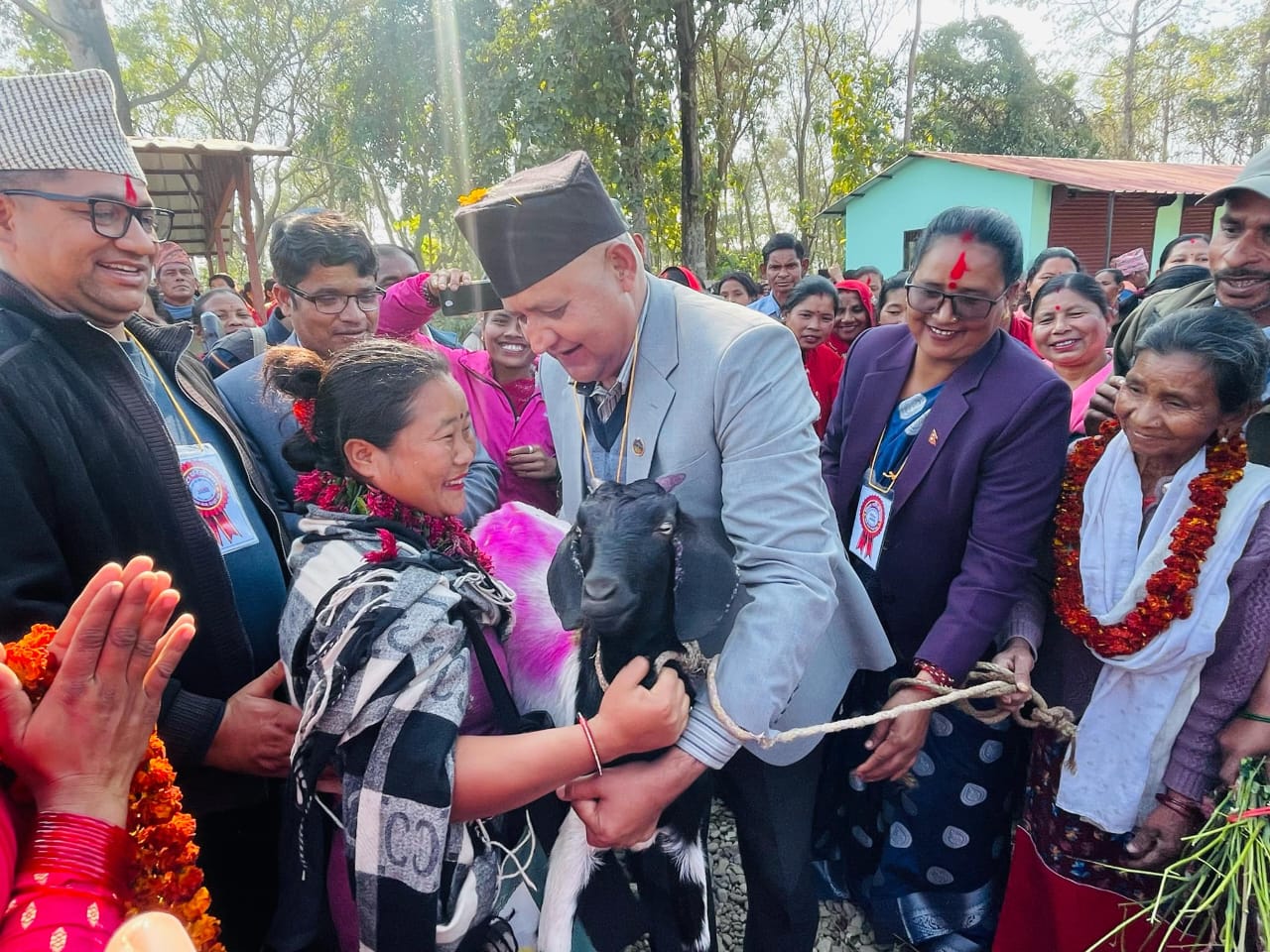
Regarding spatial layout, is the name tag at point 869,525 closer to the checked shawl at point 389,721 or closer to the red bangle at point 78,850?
the checked shawl at point 389,721

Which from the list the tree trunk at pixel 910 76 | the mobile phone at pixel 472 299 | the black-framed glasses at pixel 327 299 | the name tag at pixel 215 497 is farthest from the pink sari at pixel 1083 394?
the tree trunk at pixel 910 76

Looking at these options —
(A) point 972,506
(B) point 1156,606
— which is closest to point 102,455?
(A) point 972,506

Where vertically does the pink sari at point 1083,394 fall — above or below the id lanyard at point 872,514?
above

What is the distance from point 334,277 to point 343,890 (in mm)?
1900

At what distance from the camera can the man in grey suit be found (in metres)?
1.52

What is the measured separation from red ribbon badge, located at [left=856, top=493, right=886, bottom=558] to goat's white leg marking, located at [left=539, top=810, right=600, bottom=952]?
50.7 inches

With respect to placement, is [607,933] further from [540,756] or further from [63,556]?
[63,556]

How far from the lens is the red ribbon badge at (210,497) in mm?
1888

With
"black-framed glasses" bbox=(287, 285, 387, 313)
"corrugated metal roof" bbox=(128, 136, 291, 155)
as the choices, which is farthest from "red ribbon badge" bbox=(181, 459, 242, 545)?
"corrugated metal roof" bbox=(128, 136, 291, 155)

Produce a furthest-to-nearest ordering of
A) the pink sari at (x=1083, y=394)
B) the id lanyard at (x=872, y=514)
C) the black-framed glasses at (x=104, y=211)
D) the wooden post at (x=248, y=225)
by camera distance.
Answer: the wooden post at (x=248, y=225)
the pink sari at (x=1083, y=394)
the id lanyard at (x=872, y=514)
the black-framed glasses at (x=104, y=211)

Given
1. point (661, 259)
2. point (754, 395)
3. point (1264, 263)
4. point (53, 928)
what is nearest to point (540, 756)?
point (53, 928)

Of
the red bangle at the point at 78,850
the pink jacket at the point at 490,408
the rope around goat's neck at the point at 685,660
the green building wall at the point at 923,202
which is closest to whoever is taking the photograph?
the red bangle at the point at 78,850

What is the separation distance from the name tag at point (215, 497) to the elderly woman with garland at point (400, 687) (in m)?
0.33

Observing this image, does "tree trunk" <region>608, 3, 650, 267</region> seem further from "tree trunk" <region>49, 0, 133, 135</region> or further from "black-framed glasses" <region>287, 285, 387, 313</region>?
"black-framed glasses" <region>287, 285, 387, 313</region>
